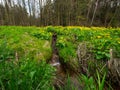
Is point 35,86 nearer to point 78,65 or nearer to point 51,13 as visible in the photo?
point 78,65

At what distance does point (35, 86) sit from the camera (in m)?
1.92

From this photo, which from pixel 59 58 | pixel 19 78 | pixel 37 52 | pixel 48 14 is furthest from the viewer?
pixel 48 14

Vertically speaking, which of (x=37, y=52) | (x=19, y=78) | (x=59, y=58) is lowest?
(x=59, y=58)

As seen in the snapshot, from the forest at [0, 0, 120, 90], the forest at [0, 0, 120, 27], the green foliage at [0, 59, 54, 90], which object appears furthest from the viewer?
the forest at [0, 0, 120, 27]

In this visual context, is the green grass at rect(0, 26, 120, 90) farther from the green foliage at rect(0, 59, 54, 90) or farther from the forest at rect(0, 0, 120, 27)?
the forest at rect(0, 0, 120, 27)

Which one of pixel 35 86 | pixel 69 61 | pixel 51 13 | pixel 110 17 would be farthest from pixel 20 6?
pixel 35 86

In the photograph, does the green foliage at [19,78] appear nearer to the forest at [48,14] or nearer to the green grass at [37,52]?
the green grass at [37,52]

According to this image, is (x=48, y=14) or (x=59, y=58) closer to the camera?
(x=59, y=58)

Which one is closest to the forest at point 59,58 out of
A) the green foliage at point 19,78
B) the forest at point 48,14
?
the green foliage at point 19,78

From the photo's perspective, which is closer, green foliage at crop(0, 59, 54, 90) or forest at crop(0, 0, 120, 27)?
green foliage at crop(0, 59, 54, 90)

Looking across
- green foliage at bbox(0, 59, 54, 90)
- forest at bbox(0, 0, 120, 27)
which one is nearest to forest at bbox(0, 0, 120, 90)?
green foliage at bbox(0, 59, 54, 90)

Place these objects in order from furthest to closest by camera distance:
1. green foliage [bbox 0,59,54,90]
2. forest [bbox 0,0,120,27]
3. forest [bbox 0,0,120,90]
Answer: forest [bbox 0,0,120,27], forest [bbox 0,0,120,90], green foliage [bbox 0,59,54,90]

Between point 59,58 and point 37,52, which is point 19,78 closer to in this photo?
point 37,52

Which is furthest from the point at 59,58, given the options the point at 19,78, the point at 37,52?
the point at 19,78
